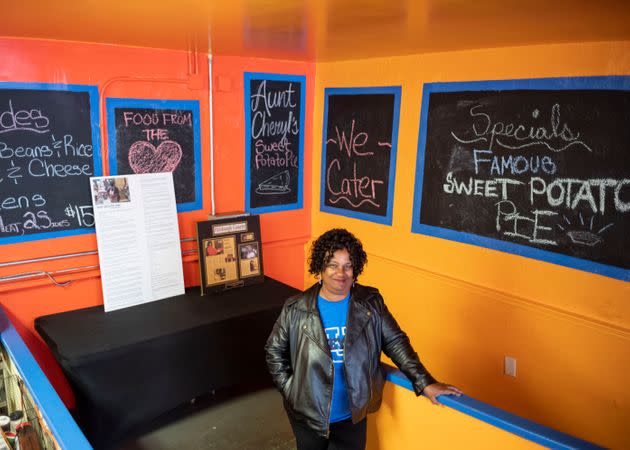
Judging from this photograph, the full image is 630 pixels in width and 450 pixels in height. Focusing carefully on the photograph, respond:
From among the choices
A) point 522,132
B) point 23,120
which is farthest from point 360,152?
point 23,120

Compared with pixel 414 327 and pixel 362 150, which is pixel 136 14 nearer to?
pixel 362 150

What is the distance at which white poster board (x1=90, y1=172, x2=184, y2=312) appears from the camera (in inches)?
139

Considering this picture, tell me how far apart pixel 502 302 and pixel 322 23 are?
2.20m

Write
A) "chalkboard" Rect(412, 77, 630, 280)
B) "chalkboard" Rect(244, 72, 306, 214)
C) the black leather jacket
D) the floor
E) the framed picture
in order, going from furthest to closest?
"chalkboard" Rect(244, 72, 306, 214) → the framed picture → the floor → "chalkboard" Rect(412, 77, 630, 280) → the black leather jacket

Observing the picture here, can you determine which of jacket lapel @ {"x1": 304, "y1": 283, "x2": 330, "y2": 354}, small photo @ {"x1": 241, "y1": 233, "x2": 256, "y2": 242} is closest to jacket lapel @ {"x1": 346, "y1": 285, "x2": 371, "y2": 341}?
jacket lapel @ {"x1": 304, "y1": 283, "x2": 330, "y2": 354}

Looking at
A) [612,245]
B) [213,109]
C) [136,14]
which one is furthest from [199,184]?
[612,245]

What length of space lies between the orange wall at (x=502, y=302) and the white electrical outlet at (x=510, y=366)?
0.04 meters

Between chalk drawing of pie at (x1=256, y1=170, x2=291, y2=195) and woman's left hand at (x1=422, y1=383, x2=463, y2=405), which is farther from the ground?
chalk drawing of pie at (x1=256, y1=170, x2=291, y2=195)

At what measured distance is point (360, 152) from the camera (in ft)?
14.4

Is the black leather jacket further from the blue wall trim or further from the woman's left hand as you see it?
the blue wall trim

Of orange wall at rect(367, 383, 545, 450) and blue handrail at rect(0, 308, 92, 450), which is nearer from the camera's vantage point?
blue handrail at rect(0, 308, 92, 450)

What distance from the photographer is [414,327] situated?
4.14m

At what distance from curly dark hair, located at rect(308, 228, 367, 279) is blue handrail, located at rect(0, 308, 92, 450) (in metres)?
1.21

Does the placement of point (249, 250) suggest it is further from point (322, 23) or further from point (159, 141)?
point (322, 23)
